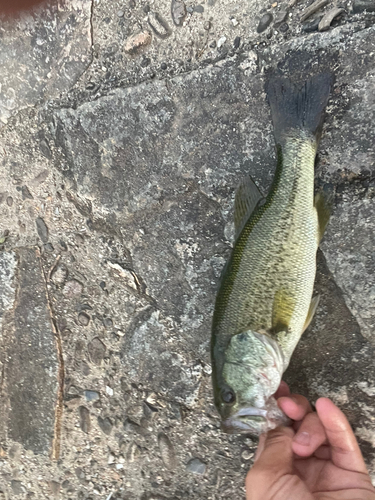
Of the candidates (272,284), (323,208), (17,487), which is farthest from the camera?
(17,487)

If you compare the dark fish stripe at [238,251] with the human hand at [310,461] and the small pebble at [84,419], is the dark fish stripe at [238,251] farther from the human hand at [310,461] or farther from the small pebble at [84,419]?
the small pebble at [84,419]

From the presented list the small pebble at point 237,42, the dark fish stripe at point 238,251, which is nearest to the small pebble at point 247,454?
the dark fish stripe at point 238,251

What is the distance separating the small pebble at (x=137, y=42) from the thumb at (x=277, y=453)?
2452 mm

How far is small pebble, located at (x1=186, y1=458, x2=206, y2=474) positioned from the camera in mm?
2473

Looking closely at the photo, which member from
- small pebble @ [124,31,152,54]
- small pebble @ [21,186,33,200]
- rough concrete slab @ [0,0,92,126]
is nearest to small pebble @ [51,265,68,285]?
small pebble @ [21,186,33,200]

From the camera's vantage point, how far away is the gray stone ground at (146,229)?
2.09 m

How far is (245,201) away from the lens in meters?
2.06

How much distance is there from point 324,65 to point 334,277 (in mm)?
1166

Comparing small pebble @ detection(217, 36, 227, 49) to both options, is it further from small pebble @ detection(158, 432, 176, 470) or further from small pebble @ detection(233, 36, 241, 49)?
small pebble @ detection(158, 432, 176, 470)

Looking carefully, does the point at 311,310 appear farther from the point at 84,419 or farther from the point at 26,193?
the point at 26,193

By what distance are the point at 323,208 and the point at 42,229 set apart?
6.37ft

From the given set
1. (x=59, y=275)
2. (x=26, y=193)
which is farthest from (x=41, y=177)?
(x=59, y=275)

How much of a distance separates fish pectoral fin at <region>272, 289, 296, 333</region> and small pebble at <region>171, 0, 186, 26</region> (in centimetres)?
179

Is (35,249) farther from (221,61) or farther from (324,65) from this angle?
(324,65)
